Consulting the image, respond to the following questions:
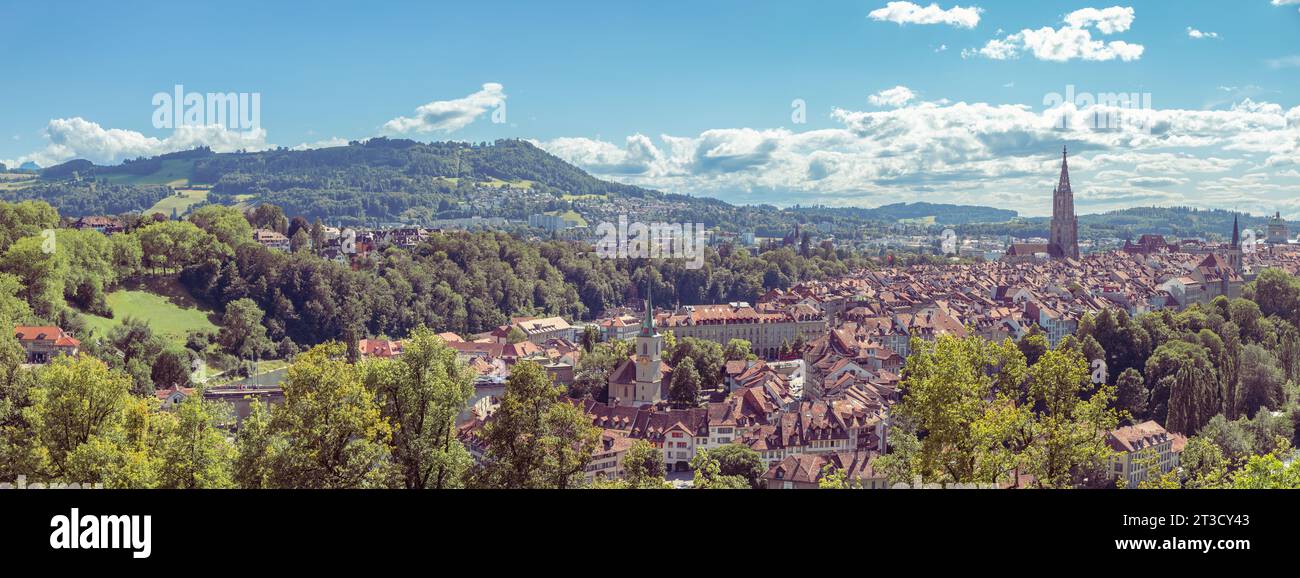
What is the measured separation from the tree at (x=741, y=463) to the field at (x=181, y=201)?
9812 cm

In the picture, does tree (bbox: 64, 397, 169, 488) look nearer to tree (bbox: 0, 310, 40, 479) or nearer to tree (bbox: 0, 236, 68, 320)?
tree (bbox: 0, 310, 40, 479)

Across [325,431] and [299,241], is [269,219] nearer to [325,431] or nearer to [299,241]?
[299,241]

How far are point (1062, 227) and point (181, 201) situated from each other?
4042 inches

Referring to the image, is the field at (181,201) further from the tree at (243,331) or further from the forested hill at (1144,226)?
the forested hill at (1144,226)

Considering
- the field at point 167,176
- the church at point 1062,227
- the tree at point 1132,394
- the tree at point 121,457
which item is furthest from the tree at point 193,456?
the field at point 167,176

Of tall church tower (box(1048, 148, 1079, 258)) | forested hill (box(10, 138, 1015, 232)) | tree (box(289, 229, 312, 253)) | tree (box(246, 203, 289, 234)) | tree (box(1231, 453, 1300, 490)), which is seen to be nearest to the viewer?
tree (box(1231, 453, 1300, 490))

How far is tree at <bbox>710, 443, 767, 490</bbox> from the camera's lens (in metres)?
31.4

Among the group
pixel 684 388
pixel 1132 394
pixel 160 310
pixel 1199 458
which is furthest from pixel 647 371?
pixel 160 310

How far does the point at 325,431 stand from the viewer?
12.6 meters

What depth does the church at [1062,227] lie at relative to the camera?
10562cm

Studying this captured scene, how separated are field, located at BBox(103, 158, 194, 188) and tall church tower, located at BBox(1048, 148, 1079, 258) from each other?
355 feet

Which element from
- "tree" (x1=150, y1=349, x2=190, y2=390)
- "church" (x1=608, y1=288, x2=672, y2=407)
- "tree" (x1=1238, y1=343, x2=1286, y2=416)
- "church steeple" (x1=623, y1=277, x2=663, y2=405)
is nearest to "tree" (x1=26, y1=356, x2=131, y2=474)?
"church" (x1=608, y1=288, x2=672, y2=407)
